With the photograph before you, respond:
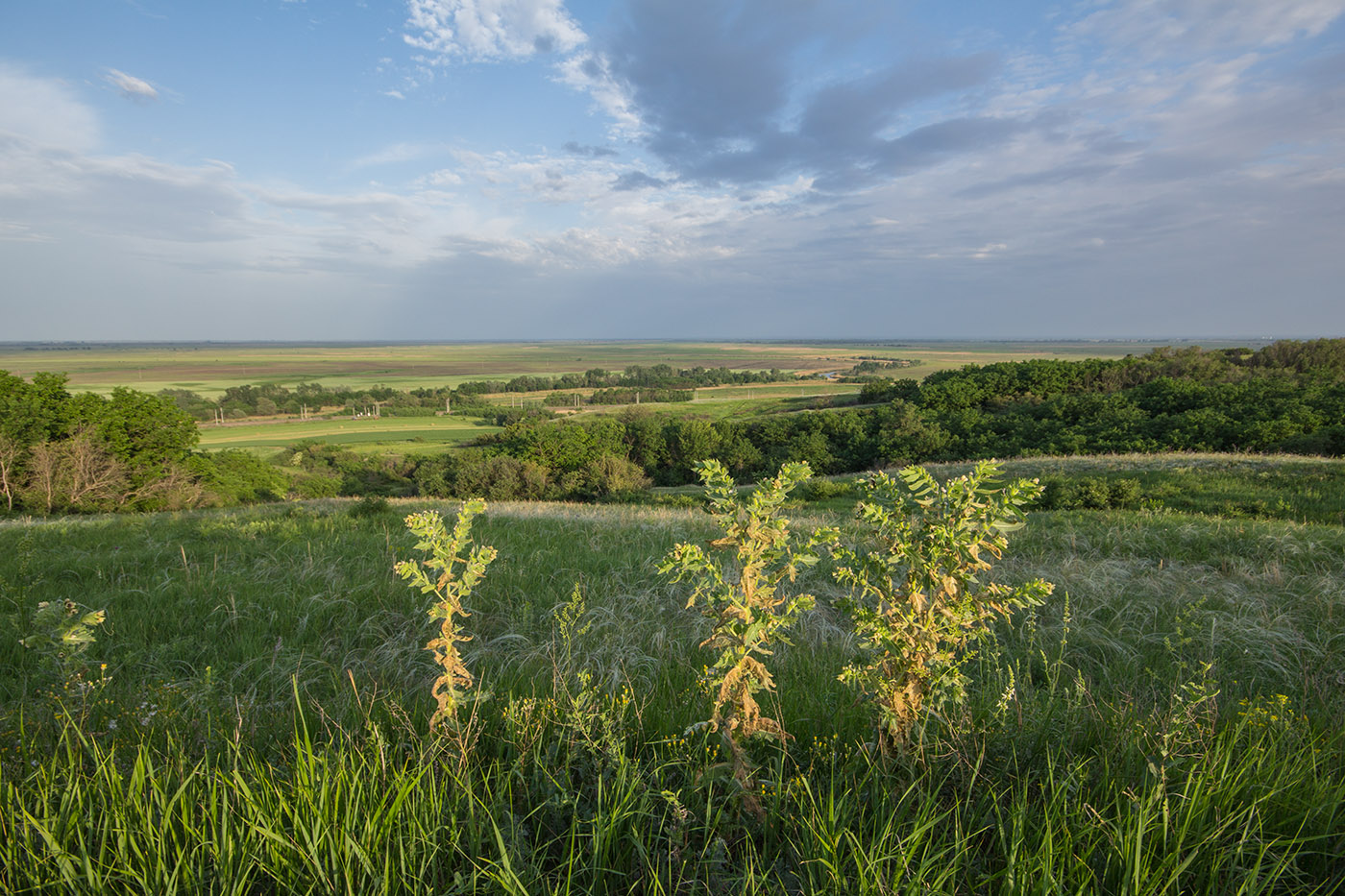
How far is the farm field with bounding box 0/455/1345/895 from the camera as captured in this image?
5.50ft

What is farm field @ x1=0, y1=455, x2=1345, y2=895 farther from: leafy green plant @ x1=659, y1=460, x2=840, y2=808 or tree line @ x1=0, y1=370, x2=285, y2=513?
tree line @ x1=0, y1=370, x2=285, y2=513

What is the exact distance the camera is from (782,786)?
2.09 m

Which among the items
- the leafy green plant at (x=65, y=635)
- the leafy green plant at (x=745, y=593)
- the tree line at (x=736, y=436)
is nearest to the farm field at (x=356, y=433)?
the tree line at (x=736, y=436)

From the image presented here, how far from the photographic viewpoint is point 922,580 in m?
2.12

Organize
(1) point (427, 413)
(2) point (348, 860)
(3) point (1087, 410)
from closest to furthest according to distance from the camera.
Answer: (2) point (348, 860) → (3) point (1087, 410) → (1) point (427, 413)

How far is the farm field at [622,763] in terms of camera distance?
1677 millimetres

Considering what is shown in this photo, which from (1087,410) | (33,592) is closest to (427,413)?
(1087,410)

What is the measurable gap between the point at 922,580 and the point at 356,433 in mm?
92532

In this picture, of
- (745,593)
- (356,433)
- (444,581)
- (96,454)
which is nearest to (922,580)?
(745,593)

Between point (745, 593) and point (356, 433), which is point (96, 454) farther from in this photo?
point (356, 433)

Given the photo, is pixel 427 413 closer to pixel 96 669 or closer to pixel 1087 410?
pixel 1087 410

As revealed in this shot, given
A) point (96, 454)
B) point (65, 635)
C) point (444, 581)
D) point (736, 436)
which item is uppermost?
point (444, 581)

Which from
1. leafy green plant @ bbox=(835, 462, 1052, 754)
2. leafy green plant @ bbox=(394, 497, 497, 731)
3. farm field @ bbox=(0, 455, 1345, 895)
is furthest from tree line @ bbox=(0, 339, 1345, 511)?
leafy green plant @ bbox=(835, 462, 1052, 754)

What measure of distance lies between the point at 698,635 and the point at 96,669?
3.66 meters
